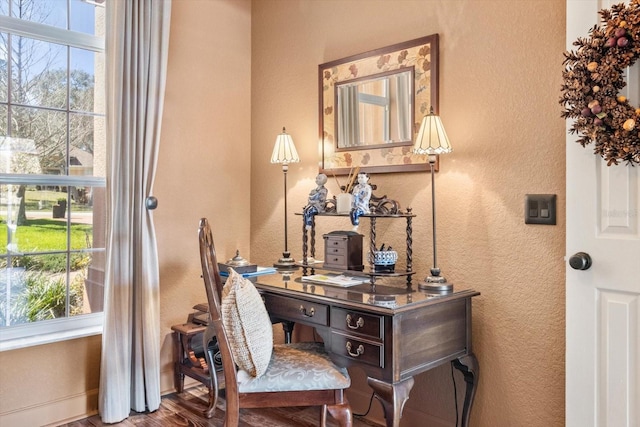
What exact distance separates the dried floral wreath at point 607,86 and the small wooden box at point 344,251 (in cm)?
108

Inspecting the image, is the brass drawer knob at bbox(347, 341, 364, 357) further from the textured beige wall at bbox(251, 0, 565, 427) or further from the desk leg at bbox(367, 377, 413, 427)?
the textured beige wall at bbox(251, 0, 565, 427)

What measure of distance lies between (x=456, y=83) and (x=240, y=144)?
1615mm

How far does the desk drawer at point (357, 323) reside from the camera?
1842 millimetres

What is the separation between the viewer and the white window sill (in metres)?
2.45

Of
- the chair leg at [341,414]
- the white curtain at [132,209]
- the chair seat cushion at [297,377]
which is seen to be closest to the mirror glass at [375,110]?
the white curtain at [132,209]

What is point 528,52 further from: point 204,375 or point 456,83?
point 204,375

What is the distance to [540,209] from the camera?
2.04 m

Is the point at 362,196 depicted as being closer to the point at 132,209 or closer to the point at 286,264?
the point at 286,264

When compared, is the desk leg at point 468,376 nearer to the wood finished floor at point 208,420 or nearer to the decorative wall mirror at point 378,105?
the wood finished floor at point 208,420

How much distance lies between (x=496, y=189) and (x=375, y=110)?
0.79m

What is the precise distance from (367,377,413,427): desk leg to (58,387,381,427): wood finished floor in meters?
0.86

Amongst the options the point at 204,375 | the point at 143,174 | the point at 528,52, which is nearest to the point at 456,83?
the point at 528,52

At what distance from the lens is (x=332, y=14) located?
289cm

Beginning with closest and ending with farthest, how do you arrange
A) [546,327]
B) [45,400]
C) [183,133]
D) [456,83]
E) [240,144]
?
[546,327] → [456,83] → [45,400] → [183,133] → [240,144]
